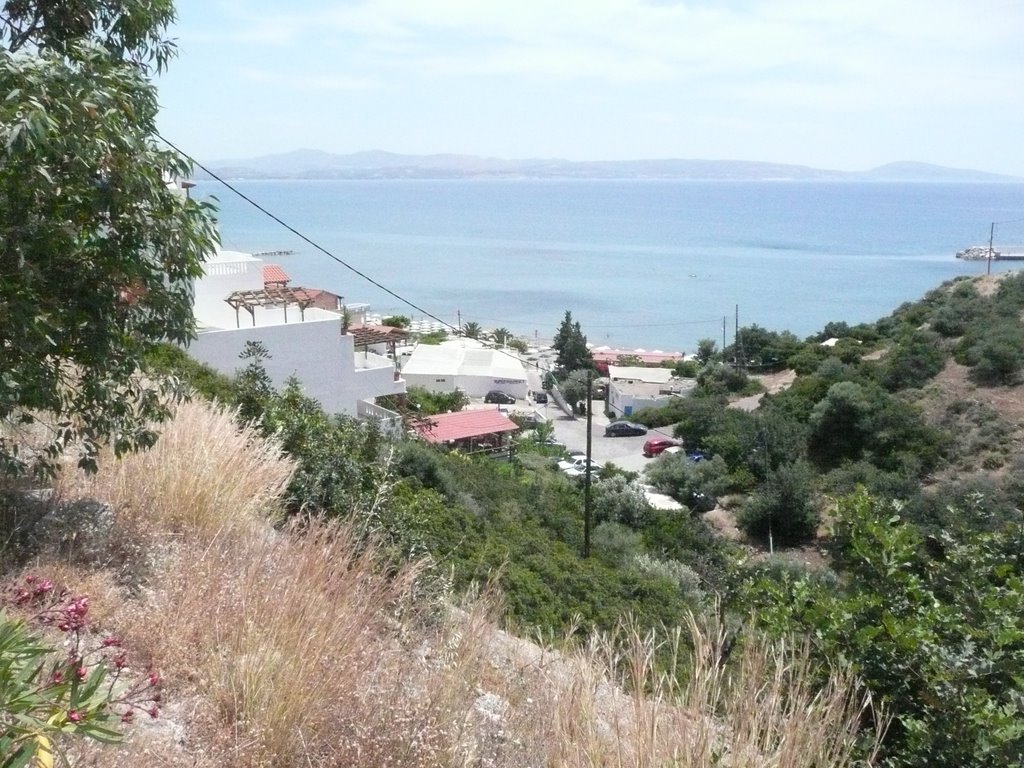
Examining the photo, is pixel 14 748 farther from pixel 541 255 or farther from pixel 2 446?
pixel 541 255

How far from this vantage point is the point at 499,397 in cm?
3956

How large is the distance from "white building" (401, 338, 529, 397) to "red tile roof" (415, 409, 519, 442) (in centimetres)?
898

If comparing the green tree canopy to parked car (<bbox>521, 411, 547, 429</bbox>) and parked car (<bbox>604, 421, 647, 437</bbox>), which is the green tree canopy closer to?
parked car (<bbox>521, 411, 547, 429</bbox>)

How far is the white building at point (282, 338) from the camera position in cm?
1483

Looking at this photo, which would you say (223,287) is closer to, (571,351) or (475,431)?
(475,431)

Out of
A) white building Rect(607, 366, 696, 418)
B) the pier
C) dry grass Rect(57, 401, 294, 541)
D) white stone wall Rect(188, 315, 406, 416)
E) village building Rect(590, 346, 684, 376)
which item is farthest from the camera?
the pier

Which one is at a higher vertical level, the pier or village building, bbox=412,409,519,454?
the pier

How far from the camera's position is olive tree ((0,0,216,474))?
311 centimetres

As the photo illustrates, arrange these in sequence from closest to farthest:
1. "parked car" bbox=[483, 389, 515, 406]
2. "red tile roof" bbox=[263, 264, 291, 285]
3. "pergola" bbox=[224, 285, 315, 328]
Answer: "pergola" bbox=[224, 285, 315, 328] → "red tile roof" bbox=[263, 264, 291, 285] → "parked car" bbox=[483, 389, 515, 406]

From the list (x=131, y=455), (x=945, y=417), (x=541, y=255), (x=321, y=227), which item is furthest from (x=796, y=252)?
(x=131, y=455)

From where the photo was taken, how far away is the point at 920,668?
3.37 m

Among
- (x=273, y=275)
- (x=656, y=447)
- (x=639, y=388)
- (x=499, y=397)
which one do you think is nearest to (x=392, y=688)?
(x=273, y=275)

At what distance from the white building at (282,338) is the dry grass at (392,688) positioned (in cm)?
1127

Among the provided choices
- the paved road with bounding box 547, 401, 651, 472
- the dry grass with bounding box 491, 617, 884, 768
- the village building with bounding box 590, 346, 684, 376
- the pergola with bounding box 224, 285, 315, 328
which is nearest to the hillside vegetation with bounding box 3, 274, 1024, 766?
the dry grass with bounding box 491, 617, 884, 768
